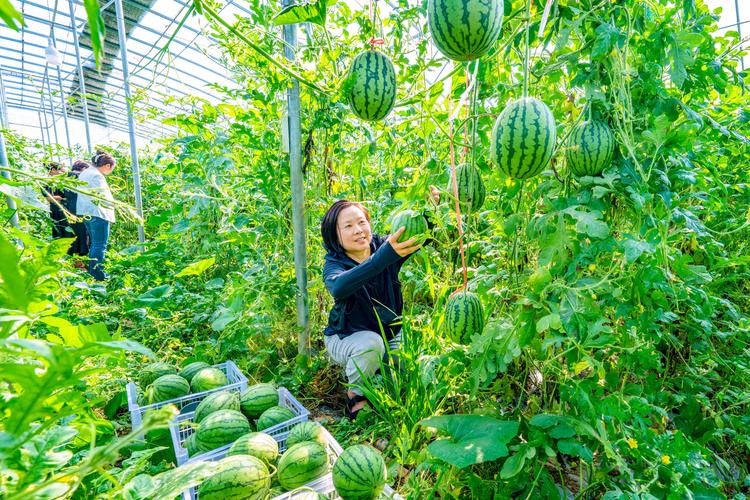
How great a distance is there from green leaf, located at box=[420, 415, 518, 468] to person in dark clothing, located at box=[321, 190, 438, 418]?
89 cm

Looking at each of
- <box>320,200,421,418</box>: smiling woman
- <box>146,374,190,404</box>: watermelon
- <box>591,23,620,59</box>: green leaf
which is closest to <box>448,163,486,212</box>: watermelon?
<box>591,23,620,59</box>: green leaf

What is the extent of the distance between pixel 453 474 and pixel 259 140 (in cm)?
249

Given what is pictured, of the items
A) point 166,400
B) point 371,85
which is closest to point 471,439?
point 371,85

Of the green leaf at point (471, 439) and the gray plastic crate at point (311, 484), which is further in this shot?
the gray plastic crate at point (311, 484)

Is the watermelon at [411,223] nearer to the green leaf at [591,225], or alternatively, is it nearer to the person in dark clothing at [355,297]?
the person in dark clothing at [355,297]

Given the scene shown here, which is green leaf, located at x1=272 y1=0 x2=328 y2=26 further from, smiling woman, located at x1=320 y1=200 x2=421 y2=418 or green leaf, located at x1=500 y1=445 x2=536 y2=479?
green leaf, located at x1=500 y1=445 x2=536 y2=479

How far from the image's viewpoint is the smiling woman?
2.53 m

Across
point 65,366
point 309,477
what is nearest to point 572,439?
point 309,477

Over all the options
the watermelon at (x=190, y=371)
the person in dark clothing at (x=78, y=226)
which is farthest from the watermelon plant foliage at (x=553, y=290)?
the person in dark clothing at (x=78, y=226)

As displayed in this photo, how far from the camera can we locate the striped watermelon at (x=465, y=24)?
970mm

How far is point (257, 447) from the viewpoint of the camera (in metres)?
1.72

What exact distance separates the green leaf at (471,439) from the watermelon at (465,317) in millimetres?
312

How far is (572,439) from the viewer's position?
1343mm

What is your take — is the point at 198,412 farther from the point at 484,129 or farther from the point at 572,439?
the point at 484,129
